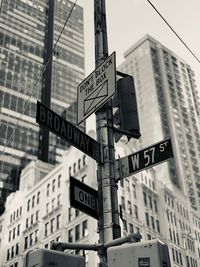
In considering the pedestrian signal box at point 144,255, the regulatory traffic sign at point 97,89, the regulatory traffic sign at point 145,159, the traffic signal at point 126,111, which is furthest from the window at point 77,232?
the pedestrian signal box at point 144,255

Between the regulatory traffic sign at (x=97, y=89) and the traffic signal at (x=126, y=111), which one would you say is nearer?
the regulatory traffic sign at (x=97, y=89)

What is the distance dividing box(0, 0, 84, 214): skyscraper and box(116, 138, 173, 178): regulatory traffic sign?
97589 millimetres

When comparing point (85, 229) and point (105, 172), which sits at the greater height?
point (85, 229)

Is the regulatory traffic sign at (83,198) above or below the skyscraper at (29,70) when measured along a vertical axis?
below

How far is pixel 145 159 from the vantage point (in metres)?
6.38

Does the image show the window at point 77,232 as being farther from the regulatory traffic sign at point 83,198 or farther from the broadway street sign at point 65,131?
the regulatory traffic sign at point 83,198

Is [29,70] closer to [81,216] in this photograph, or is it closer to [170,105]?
[170,105]

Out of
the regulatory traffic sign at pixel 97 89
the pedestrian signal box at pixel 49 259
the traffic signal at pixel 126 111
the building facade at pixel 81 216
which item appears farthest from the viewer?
the building facade at pixel 81 216

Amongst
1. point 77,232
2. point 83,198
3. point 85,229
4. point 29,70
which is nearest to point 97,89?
point 83,198

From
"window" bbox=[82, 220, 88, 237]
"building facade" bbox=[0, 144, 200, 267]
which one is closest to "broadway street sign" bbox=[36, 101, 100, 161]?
"building facade" bbox=[0, 144, 200, 267]

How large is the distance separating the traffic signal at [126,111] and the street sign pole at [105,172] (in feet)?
0.61

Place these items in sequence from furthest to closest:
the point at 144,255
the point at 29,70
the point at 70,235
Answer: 1. the point at 29,70
2. the point at 70,235
3. the point at 144,255

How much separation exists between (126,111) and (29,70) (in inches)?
5060

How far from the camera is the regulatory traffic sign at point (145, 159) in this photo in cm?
623
